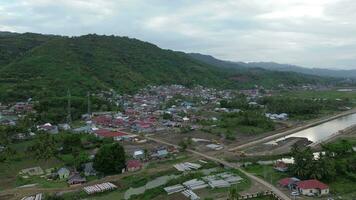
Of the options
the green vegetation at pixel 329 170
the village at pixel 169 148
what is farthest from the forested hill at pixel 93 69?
the green vegetation at pixel 329 170

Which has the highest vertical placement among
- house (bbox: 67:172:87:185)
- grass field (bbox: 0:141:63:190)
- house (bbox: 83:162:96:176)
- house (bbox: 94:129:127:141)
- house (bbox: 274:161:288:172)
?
house (bbox: 274:161:288:172)

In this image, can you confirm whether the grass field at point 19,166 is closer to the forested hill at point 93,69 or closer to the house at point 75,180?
the house at point 75,180

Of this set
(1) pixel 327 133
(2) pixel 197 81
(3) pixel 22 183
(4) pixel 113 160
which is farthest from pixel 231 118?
(2) pixel 197 81

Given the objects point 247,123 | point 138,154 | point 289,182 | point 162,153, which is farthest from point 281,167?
point 247,123

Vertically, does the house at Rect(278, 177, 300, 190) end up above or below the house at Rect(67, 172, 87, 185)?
above

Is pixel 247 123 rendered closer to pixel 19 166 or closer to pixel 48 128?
pixel 48 128

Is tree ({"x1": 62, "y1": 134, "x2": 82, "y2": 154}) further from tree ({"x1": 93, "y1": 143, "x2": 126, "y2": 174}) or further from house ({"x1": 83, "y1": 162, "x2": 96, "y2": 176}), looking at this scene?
tree ({"x1": 93, "y1": 143, "x2": 126, "y2": 174})

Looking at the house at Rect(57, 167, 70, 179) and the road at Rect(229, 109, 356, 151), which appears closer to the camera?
the house at Rect(57, 167, 70, 179)

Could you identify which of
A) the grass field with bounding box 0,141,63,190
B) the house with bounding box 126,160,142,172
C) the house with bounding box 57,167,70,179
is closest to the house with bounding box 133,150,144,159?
the house with bounding box 126,160,142,172
